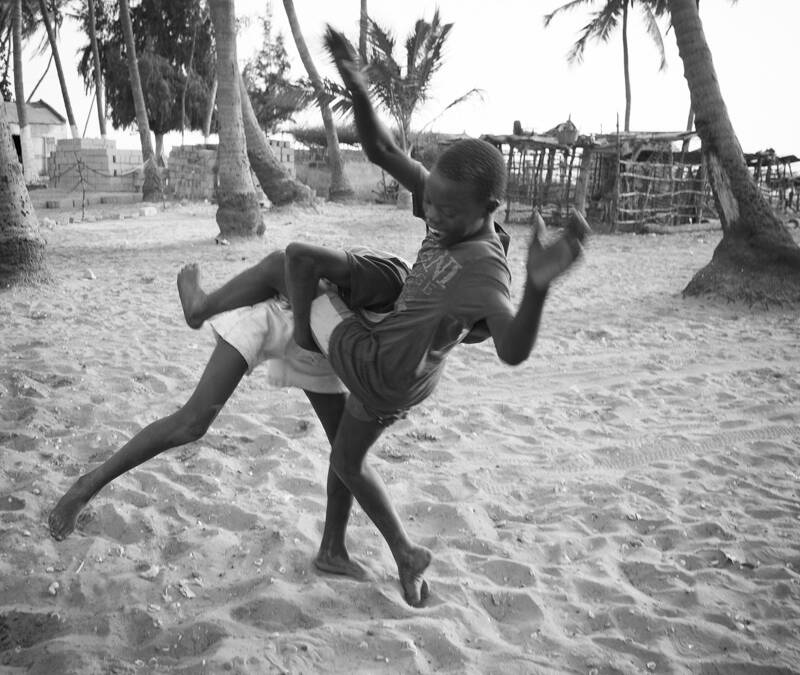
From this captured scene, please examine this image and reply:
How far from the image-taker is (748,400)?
463 cm

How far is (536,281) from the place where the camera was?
63.3 inches

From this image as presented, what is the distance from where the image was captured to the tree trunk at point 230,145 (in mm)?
10359

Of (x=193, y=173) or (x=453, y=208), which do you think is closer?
(x=453, y=208)

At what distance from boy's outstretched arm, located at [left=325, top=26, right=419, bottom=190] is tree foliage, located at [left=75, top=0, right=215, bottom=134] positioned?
3043 cm

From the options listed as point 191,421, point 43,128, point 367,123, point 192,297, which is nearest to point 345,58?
point 367,123

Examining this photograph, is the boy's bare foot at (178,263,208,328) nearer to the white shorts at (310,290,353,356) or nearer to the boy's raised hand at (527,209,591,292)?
the white shorts at (310,290,353,356)

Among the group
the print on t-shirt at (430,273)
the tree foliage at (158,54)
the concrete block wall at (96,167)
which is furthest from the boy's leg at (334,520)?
the tree foliage at (158,54)

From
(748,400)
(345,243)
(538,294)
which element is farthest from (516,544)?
(345,243)

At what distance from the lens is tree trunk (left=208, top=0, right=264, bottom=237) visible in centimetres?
1036

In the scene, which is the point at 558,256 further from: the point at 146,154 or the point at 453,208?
the point at 146,154

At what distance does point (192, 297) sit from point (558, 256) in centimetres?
136

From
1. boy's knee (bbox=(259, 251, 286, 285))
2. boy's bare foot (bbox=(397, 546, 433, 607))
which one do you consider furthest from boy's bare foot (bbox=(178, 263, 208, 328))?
boy's bare foot (bbox=(397, 546, 433, 607))

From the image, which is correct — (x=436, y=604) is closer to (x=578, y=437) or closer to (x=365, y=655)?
(x=365, y=655)

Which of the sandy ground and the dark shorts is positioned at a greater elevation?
the dark shorts
